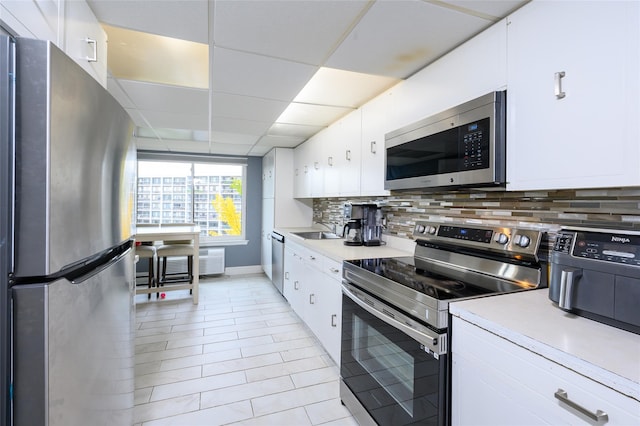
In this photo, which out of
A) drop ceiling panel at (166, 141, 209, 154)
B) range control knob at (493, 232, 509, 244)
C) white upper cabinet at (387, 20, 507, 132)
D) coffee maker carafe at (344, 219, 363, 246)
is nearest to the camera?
white upper cabinet at (387, 20, 507, 132)

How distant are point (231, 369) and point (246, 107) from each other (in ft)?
7.01

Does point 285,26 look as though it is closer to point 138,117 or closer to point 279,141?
point 138,117

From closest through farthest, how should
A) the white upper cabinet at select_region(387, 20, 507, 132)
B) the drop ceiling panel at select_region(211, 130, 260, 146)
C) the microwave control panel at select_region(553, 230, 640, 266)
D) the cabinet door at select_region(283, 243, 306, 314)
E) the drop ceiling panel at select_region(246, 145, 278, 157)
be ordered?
1. the microwave control panel at select_region(553, 230, 640, 266)
2. the white upper cabinet at select_region(387, 20, 507, 132)
3. the cabinet door at select_region(283, 243, 306, 314)
4. the drop ceiling panel at select_region(211, 130, 260, 146)
5. the drop ceiling panel at select_region(246, 145, 278, 157)

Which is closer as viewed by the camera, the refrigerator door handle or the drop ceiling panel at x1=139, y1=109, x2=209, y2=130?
the refrigerator door handle

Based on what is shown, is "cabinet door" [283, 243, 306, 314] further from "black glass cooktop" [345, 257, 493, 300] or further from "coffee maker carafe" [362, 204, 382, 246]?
"black glass cooktop" [345, 257, 493, 300]

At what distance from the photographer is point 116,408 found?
1.20 m

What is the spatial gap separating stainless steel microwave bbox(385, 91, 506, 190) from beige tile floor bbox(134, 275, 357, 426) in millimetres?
1497

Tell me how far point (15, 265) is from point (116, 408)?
0.83 meters

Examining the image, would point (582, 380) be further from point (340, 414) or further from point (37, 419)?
point (340, 414)

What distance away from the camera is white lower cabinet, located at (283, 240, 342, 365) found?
7.31 ft

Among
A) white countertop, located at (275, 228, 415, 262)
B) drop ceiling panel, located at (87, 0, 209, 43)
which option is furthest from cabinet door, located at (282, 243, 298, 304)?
drop ceiling panel, located at (87, 0, 209, 43)

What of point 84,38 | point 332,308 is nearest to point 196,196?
point 332,308

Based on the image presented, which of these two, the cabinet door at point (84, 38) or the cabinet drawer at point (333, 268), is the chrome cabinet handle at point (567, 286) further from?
the cabinet door at point (84, 38)

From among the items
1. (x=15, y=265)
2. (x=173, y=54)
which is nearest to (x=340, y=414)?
(x=15, y=265)
